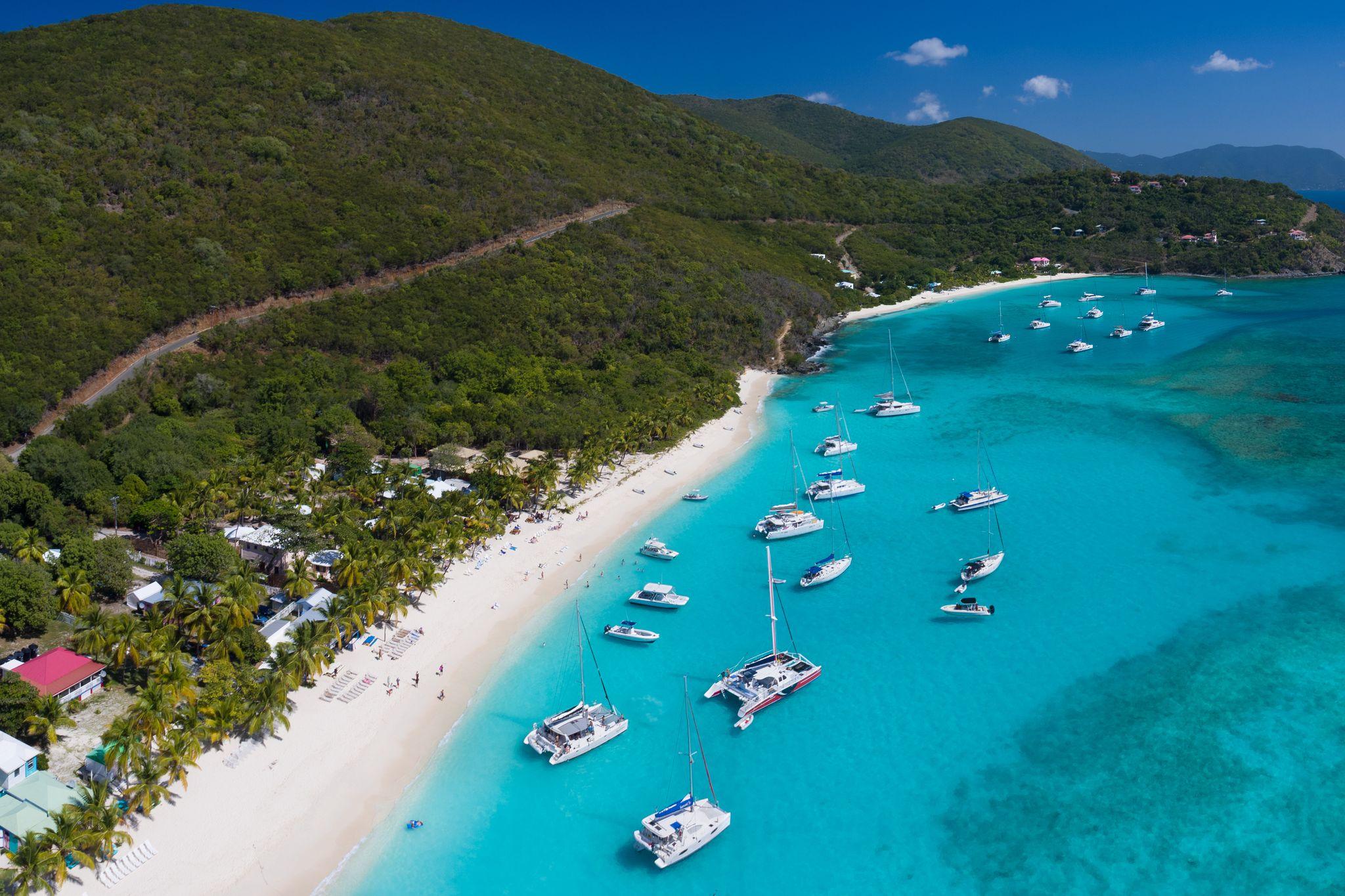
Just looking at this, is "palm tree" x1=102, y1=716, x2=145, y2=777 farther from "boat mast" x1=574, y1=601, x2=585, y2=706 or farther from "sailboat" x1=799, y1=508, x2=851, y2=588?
"sailboat" x1=799, y1=508, x2=851, y2=588

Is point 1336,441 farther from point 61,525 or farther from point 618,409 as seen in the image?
point 61,525

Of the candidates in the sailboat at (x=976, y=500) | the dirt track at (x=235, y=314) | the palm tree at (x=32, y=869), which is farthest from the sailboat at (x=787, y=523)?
the dirt track at (x=235, y=314)

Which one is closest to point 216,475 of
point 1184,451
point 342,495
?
point 342,495

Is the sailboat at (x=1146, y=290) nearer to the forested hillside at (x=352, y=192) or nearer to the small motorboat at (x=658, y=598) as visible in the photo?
the forested hillside at (x=352, y=192)

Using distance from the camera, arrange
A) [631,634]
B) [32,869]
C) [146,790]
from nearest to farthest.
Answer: [32,869]
[146,790]
[631,634]

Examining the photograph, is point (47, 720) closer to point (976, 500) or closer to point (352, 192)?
point (976, 500)

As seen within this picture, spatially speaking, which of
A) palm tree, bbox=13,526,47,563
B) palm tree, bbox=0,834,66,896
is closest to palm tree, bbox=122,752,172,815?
palm tree, bbox=0,834,66,896

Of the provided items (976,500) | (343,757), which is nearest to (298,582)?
(343,757)
